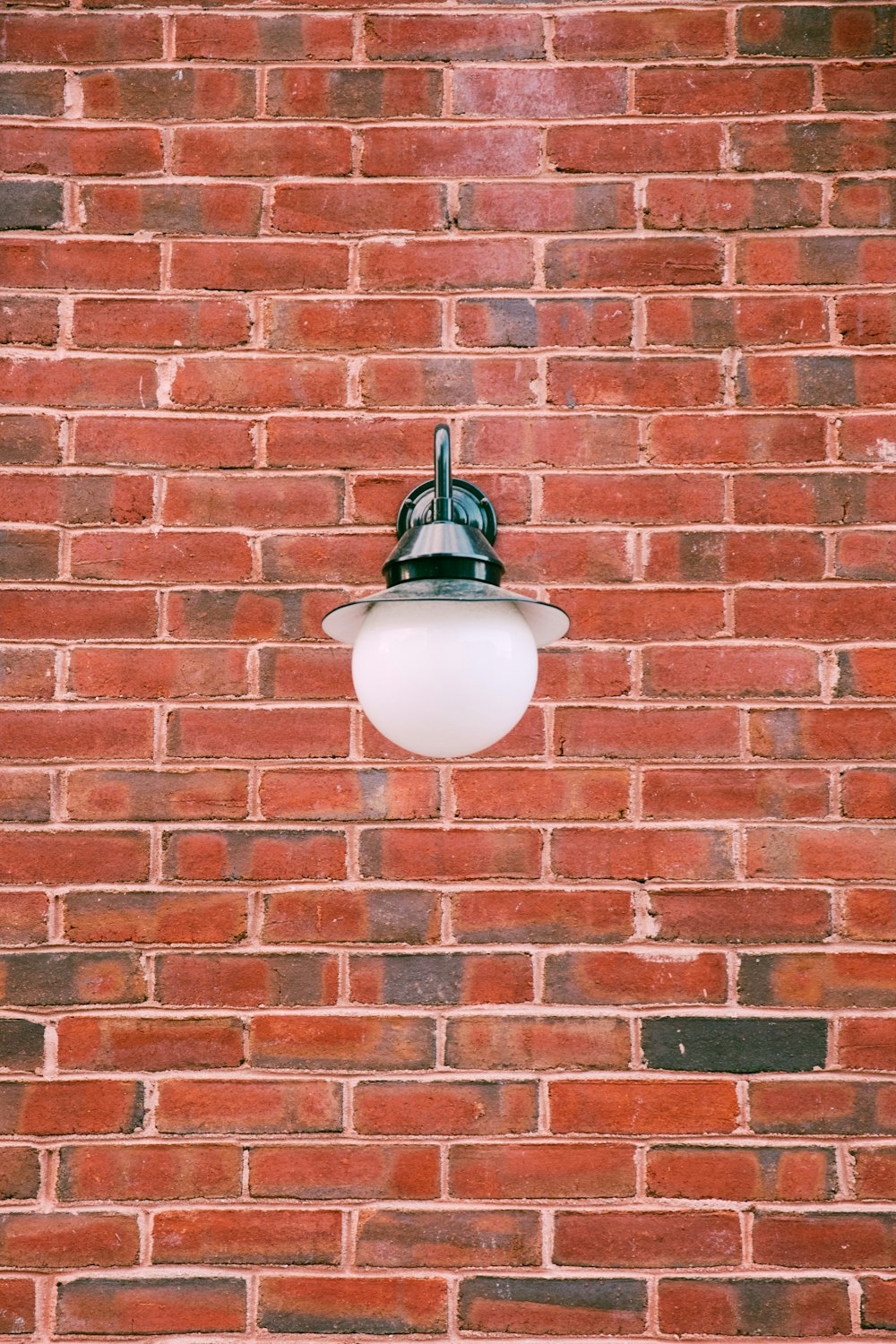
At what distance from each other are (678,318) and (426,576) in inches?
26.8

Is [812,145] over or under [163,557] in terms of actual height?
over

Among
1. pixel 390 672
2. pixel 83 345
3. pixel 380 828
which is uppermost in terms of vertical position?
pixel 83 345

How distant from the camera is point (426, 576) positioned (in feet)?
3.12

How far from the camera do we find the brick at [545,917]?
129 centimetres

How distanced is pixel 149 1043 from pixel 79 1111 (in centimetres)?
13

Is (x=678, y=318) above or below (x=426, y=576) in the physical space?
above

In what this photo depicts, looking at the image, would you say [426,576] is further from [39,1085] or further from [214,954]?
[39,1085]

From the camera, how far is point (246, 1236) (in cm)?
126

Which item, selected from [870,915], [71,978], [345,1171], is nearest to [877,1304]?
[870,915]

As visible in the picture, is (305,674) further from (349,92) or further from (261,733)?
(349,92)

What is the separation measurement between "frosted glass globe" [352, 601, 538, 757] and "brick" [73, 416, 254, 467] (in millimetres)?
497

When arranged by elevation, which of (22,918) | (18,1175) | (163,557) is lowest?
(18,1175)

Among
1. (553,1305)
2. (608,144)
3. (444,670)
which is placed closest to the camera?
(444,670)

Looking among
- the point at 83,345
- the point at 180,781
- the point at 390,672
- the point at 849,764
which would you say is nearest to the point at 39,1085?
the point at 180,781
